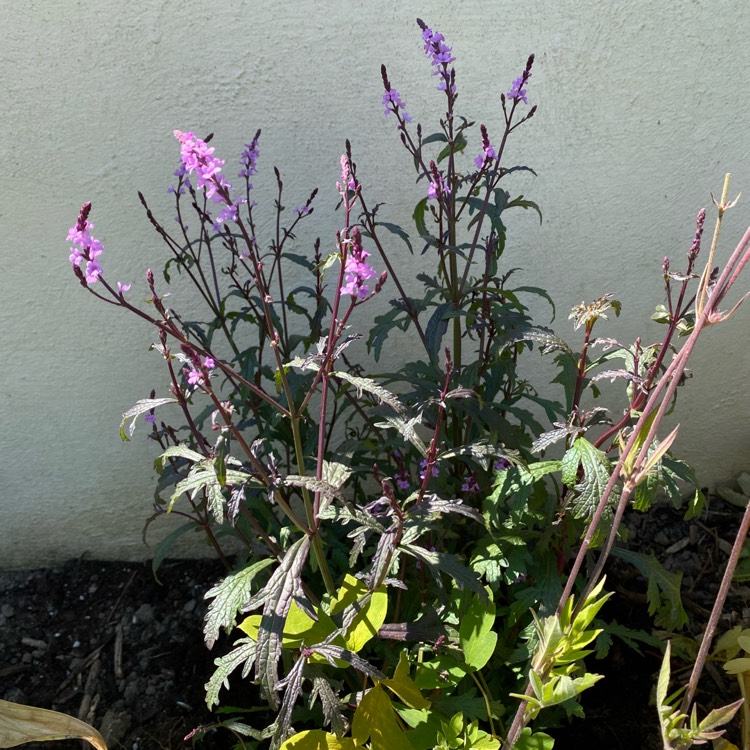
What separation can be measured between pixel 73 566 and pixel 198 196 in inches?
58.4

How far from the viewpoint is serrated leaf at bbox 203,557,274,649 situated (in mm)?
1434

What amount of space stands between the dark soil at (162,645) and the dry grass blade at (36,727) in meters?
0.55

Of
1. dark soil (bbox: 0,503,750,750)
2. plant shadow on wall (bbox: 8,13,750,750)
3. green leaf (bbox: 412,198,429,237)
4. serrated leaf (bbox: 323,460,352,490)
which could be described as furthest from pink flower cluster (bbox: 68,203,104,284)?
dark soil (bbox: 0,503,750,750)

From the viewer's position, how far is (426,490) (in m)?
1.73

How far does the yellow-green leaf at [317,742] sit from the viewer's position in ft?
4.53

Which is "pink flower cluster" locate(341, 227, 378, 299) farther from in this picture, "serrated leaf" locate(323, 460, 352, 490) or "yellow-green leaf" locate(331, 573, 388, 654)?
"yellow-green leaf" locate(331, 573, 388, 654)

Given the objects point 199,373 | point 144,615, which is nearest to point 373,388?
point 199,373

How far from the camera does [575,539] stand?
5.78 ft

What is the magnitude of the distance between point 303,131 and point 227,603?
53.1 inches

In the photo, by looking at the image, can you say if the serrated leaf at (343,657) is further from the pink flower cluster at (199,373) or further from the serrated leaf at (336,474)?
the pink flower cluster at (199,373)

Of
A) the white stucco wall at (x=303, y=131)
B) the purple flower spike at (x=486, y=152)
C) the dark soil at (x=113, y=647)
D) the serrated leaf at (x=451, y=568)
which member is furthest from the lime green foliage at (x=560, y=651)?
the white stucco wall at (x=303, y=131)

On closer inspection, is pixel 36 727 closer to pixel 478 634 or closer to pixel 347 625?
pixel 347 625

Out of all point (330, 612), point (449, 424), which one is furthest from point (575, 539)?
point (330, 612)

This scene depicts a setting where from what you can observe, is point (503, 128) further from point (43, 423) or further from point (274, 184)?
point (43, 423)
